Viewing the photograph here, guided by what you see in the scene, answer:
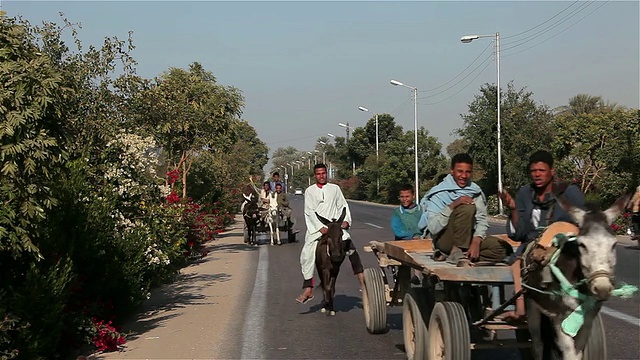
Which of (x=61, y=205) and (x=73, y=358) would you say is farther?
(x=61, y=205)

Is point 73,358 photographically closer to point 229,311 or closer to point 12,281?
point 12,281

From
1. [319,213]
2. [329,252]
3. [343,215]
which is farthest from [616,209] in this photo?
[319,213]

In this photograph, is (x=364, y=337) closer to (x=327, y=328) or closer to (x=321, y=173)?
(x=327, y=328)

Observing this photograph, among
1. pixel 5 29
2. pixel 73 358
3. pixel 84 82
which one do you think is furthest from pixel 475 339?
pixel 84 82

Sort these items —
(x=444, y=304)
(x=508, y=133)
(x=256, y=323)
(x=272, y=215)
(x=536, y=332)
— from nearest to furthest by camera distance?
(x=536, y=332), (x=444, y=304), (x=256, y=323), (x=272, y=215), (x=508, y=133)

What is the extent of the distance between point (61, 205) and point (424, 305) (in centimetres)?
464

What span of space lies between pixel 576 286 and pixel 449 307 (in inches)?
57.0

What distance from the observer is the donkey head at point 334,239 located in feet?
35.2

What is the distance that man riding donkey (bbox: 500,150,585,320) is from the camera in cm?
628

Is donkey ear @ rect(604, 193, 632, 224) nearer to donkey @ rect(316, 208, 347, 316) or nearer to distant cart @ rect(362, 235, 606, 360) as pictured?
distant cart @ rect(362, 235, 606, 360)

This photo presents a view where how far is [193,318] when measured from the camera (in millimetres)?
11398

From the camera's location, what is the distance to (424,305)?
25.3ft

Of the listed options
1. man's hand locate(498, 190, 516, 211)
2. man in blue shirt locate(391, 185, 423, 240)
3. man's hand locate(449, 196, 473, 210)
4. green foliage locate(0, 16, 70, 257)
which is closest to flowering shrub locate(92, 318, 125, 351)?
green foliage locate(0, 16, 70, 257)

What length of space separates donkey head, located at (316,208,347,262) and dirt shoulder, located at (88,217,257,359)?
1619 millimetres
